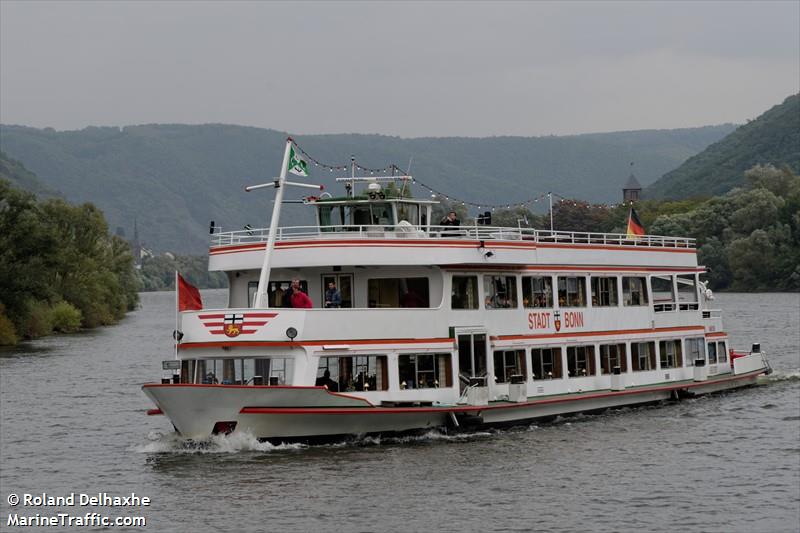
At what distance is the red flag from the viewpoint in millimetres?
30656

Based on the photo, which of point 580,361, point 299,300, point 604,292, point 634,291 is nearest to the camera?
point 299,300

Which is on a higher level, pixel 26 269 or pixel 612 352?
pixel 26 269

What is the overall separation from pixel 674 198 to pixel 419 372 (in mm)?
171823

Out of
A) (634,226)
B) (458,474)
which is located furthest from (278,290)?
(634,226)

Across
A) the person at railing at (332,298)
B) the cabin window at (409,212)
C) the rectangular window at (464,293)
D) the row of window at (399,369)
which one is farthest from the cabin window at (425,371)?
the cabin window at (409,212)

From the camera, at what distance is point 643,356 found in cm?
3847

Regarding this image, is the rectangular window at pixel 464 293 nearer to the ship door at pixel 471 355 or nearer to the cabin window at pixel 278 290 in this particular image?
the ship door at pixel 471 355

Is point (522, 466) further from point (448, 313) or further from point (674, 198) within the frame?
point (674, 198)

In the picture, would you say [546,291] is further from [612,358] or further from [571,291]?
[612,358]

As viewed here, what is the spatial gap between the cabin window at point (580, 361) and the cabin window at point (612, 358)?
61 centimetres

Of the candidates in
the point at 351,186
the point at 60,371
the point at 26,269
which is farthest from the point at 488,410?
the point at 26,269

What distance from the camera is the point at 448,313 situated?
31641 millimetres

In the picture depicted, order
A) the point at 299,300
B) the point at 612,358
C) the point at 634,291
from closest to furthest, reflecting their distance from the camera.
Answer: the point at 299,300
the point at 612,358
the point at 634,291

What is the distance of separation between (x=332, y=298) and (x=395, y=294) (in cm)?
172
